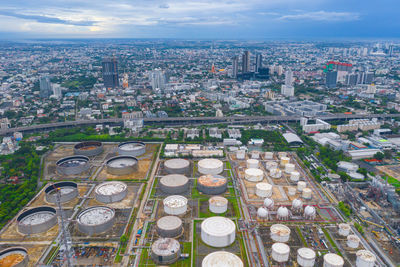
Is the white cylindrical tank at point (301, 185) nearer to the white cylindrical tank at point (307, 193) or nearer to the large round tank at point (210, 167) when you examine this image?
the white cylindrical tank at point (307, 193)

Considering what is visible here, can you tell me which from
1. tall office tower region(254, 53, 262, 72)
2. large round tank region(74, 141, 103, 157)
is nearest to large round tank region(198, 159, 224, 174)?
large round tank region(74, 141, 103, 157)

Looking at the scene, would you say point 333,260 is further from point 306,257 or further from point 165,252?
point 165,252

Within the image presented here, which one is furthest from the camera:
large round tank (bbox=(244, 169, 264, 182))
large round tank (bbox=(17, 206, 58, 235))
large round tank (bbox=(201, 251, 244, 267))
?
large round tank (bbox=(244, 169, 264, 182))

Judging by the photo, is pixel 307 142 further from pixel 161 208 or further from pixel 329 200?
pixel 161 208

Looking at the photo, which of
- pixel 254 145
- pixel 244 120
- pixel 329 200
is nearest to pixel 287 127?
pixel 244 120

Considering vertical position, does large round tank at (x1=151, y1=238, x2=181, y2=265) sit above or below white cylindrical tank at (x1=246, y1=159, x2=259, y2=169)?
below

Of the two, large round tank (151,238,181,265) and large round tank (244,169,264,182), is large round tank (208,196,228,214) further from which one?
large round tank (244,169,264,182)
